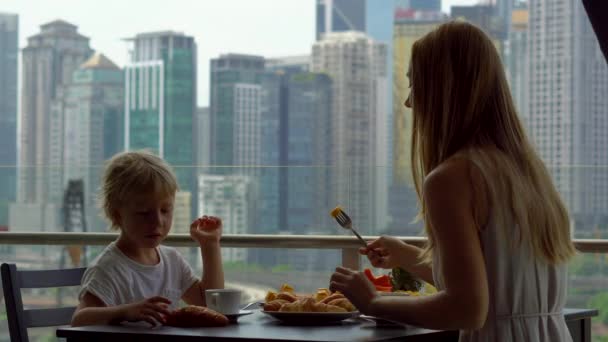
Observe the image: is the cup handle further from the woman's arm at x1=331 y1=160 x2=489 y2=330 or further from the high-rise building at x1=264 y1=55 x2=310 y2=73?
the high-rise building at x1=264 y1=55 x2=310 y2=73

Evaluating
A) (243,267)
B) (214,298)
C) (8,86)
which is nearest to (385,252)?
(214,298)

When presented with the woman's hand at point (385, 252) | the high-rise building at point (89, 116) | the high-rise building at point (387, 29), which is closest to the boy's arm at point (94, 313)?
the woman's hand at point (385, 252)

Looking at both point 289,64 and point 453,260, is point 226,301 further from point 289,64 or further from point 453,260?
point 289,64

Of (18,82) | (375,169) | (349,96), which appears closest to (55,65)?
(18,82)

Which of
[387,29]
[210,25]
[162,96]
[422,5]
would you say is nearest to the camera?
[422,5]

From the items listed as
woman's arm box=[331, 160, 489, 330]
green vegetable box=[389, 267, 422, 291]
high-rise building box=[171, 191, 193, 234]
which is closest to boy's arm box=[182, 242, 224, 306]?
high-rise building box=[171, 191, 193, 234]
